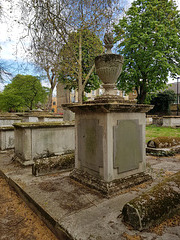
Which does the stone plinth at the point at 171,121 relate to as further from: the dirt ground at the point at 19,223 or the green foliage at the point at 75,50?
the dirt ground at the point at 19,223

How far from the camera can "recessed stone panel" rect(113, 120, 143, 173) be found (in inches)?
133

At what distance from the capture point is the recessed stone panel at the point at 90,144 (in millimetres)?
3420

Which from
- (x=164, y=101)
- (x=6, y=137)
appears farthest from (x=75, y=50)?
(x=164, y=101)

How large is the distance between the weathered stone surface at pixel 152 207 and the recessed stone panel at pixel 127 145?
97 cm

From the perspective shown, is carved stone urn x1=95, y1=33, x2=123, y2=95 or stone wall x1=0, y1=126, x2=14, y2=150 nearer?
carved stone urn x1=95, y1=33, x2=123, y2=95

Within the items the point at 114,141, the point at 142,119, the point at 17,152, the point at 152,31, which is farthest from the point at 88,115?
the point at 152,31

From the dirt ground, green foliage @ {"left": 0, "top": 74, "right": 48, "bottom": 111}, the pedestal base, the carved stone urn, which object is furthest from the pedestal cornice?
green foliage @ {"left": 0, "top": 74, "right": 48, "bottom": 111}

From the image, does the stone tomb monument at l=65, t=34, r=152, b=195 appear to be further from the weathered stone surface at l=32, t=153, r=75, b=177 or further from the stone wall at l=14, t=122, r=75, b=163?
the stone wall at l=14, t=122, r=75, b=163

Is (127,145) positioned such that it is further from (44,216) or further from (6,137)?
(6,137)

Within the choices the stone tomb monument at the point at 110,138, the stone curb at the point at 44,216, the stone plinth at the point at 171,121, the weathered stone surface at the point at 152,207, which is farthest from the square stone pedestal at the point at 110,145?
the stone plinth at the point at 171,121

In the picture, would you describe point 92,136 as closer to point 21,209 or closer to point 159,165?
point 21,209

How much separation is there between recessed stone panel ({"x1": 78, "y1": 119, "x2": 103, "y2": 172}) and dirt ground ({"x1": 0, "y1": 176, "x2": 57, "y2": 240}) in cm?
143

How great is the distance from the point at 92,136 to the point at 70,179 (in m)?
1.25

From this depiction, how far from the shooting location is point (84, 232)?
2088 millimetres
